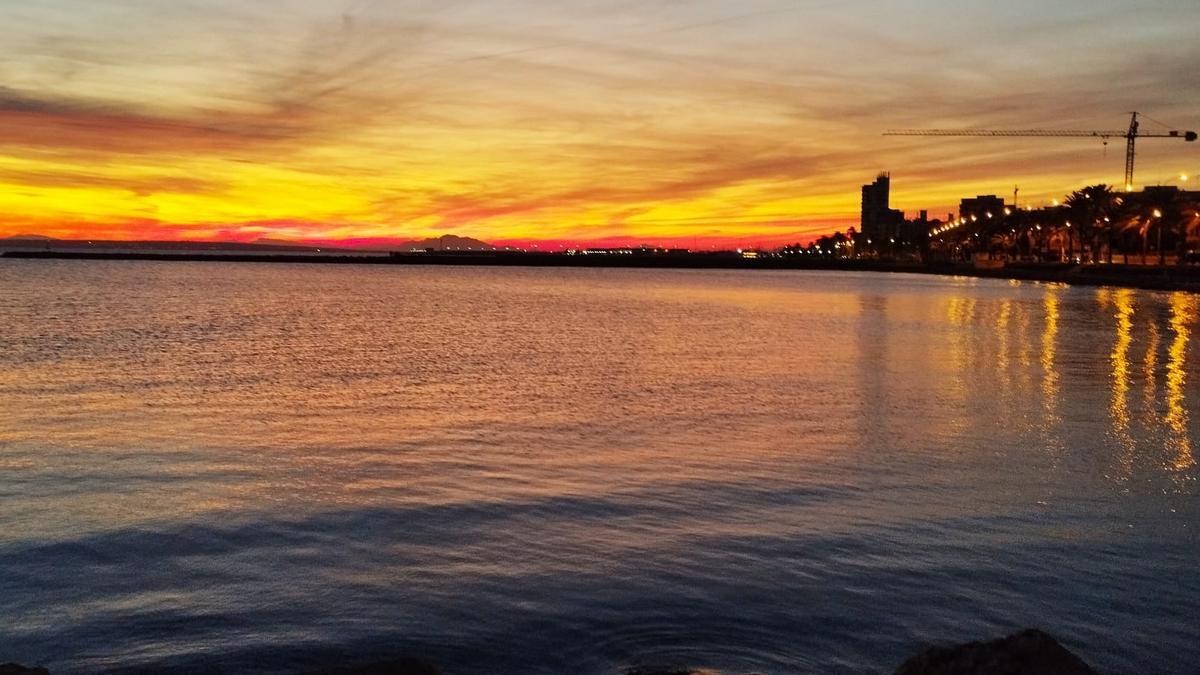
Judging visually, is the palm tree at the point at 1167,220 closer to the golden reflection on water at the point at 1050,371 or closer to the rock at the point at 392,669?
the golden reflection on water at the point at 1050,371

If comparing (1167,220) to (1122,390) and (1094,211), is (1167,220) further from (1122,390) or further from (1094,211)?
(1122,390)

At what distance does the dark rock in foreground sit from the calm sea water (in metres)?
1.85

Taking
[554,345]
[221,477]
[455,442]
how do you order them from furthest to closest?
1. [554,345]
2. [455,442]
3. [221,477]

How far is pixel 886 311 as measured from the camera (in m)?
71.6

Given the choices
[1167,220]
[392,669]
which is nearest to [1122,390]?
→ [392,669]

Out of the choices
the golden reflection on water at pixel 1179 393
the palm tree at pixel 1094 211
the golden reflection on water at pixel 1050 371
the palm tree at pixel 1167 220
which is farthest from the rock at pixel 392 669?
the palm tree at pixel 1094 211

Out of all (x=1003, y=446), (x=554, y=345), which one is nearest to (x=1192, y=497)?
(x=1003, y=446)

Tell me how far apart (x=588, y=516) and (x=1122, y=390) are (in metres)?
19.9

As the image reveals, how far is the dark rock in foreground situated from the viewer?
6.06 meters

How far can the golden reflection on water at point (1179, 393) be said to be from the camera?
59.0 feet

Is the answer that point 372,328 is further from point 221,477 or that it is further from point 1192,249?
point 1192,249

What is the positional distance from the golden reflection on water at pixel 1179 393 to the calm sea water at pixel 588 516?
146 millimetres

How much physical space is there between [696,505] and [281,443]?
8.61m

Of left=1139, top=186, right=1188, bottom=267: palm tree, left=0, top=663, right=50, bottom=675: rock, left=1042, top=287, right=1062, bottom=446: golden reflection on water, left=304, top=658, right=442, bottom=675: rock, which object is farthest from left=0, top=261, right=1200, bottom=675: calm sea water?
left=1139, top=186, right=1188, bottom=267: palm tree
